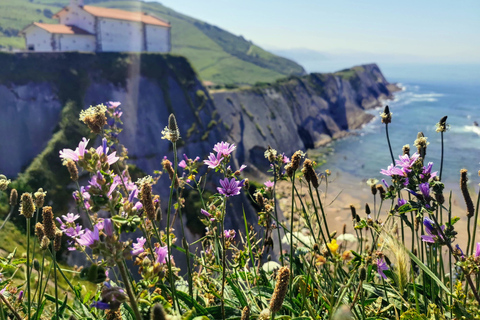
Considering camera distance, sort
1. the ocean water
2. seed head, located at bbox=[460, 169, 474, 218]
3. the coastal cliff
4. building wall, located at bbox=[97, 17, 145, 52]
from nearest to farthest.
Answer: seed head, located at bbox=[460, 169, 474, 218], the coastal cliff, building wall, located at bbox=[97, 17, 145, 52], the ocean water

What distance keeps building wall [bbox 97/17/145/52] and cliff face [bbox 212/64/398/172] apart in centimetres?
1710

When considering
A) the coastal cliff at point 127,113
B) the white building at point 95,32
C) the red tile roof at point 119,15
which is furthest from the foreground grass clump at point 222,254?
the red tile roof at point 119,15

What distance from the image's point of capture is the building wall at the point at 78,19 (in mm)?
53438

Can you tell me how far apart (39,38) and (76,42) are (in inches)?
208

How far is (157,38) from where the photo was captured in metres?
62.0

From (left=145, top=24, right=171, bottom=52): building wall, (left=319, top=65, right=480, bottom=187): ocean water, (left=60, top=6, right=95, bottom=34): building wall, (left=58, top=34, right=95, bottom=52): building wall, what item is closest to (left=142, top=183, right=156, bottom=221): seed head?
(left=319, top=65, right=480, bottom=187): ocean water

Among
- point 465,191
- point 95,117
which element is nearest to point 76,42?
point 95,117

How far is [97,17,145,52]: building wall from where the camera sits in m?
54.1

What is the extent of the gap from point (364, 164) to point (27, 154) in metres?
58.2

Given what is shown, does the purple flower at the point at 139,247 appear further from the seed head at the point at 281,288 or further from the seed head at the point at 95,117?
the seed head at the point at 95,117

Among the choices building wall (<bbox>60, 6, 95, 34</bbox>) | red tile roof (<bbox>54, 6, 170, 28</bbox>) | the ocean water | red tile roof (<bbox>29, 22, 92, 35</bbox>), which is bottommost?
the ocean water

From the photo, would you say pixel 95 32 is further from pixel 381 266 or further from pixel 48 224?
pixel 381 266

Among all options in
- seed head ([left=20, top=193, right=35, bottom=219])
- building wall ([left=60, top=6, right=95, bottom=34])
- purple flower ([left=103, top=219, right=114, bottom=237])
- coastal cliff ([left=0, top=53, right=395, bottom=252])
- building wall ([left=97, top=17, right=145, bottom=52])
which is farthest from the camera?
building wall ([left=97, top=17, right=145, bottom=52])

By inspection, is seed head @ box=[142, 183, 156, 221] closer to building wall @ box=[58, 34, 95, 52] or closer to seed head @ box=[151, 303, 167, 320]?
seed head @ box=[151, 303, 167, 320]
